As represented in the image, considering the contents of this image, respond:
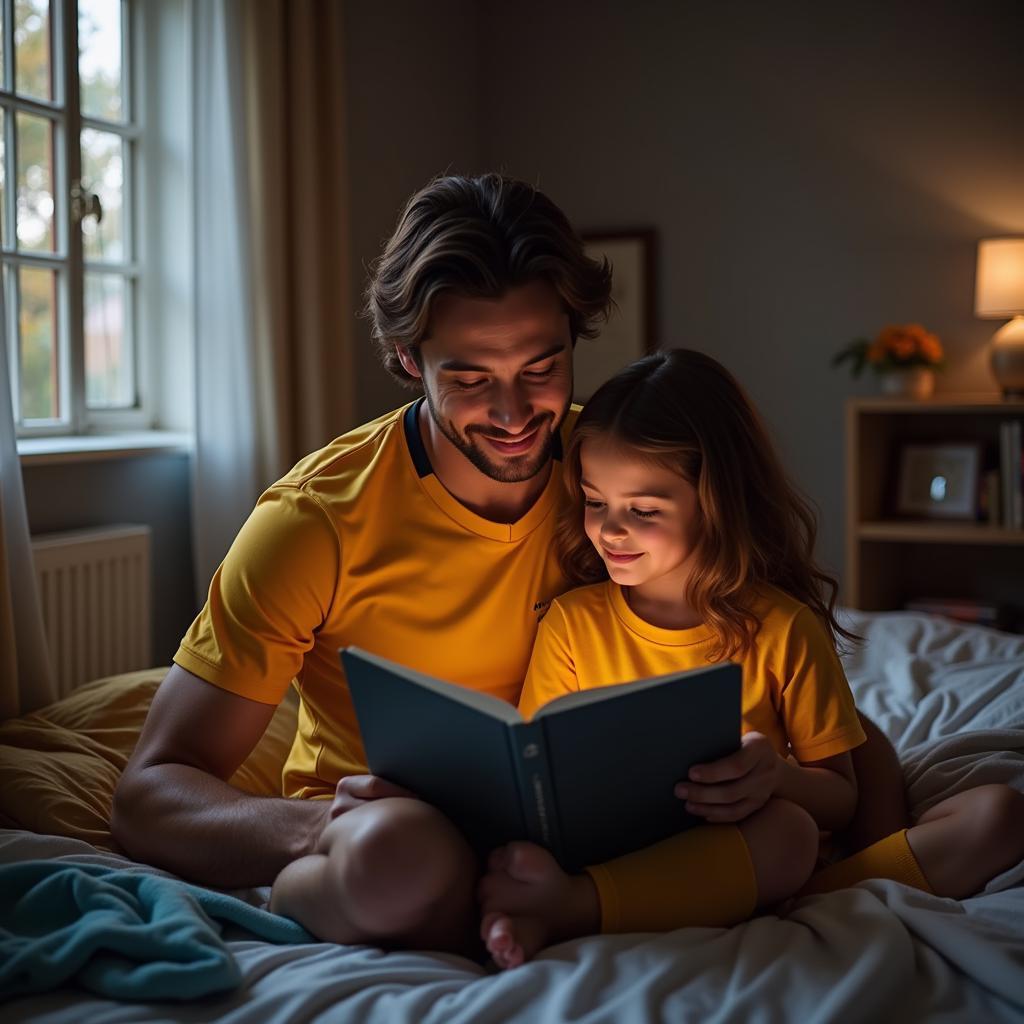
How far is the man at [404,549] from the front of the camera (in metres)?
1.34

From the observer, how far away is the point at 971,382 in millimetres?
3697

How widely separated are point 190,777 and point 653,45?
341 centimetres

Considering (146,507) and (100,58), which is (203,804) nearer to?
(146,507)

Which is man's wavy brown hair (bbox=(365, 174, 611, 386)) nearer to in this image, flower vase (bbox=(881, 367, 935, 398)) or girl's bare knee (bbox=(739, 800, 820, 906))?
girl's bare knee (bbox=(739, 800, 820, 906))

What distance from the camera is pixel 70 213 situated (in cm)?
277

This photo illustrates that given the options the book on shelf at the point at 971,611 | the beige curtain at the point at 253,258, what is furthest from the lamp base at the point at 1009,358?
the beige curtain at the point at 253,258

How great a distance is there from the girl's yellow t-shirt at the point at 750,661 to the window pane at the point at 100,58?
6.76 feet

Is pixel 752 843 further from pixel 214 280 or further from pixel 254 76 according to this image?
pixel 254 76

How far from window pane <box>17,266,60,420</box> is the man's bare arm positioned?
158cm

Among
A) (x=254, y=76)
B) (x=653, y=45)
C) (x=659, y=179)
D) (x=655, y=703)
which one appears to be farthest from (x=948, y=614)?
(x=655, y=703)

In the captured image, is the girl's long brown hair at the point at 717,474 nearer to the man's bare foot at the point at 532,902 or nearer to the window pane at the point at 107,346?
the man's bare foot at the point at 532,902

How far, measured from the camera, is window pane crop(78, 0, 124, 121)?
9.36 ft

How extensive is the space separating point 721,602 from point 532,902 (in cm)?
51

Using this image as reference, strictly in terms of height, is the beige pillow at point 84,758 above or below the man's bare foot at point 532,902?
below
